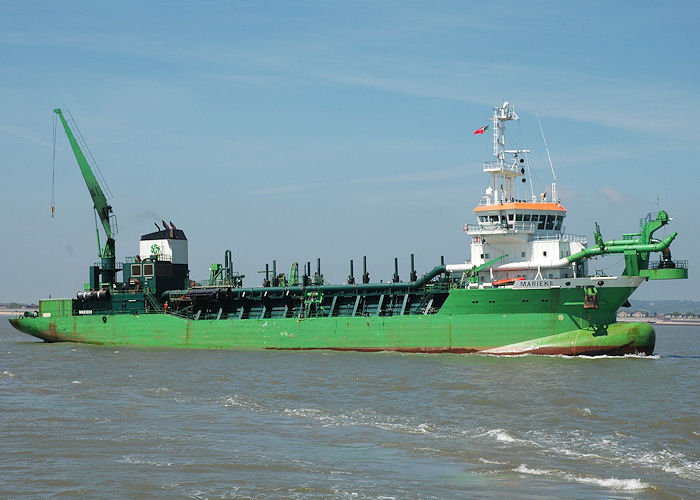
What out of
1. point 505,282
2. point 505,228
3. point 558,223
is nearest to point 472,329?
point 505,282

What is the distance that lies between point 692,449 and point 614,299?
64.8 feet

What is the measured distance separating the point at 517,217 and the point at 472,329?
679 centimetres

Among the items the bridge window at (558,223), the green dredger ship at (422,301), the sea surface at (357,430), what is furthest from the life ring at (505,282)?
the bridge window at (558,223)

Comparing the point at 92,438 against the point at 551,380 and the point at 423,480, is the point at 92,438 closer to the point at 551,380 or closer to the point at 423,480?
the point at 423,480

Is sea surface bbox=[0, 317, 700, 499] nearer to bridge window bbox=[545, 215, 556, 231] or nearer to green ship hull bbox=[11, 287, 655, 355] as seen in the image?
green ship hull bbox=[11, 287, 655, 355]

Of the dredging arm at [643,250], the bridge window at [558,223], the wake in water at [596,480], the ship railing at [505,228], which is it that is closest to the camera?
the wake in water at [596,480]

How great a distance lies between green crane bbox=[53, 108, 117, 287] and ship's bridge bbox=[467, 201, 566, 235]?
84.4ft

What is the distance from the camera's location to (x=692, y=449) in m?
19.9

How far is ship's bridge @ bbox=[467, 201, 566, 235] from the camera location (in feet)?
142

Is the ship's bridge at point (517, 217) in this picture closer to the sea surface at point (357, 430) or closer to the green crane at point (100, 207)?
the sea surface at point (357, 430)

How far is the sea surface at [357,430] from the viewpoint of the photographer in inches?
650

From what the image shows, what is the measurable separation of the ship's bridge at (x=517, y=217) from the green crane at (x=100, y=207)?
25713 mm

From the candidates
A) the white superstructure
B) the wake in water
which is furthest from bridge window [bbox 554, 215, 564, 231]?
the wake in water

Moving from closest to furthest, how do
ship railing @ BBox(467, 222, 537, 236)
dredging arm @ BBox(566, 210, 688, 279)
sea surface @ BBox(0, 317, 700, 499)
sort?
sea surface @ BBox(0, 317, 700, 499) → dredging arm @ BBox(566, 210, 688, 279) → ship railing @ BBox(467, 222, 537, 236)
